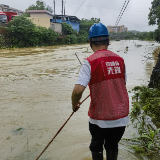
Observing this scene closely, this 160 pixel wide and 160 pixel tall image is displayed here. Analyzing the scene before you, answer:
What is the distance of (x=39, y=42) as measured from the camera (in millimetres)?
30750

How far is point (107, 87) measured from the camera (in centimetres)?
175

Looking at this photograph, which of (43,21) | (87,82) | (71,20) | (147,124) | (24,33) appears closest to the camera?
(87,82)

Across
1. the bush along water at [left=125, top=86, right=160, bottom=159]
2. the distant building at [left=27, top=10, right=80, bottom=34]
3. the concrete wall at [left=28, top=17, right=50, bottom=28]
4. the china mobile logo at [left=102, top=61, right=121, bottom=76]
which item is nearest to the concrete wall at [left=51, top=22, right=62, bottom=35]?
the distant building at [left=27, top=10, right=80, bottom=34]

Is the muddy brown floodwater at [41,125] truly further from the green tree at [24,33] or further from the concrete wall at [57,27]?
the concrete wall at [57,27]

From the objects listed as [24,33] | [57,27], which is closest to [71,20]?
[57,27]

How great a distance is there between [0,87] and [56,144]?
15.4ft

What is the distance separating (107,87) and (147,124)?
221 cm

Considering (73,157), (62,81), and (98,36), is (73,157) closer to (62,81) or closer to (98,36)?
(98,36)

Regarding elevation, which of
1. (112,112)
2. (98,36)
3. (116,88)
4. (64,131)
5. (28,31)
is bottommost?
(64,131)

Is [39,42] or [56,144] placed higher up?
[39,42]

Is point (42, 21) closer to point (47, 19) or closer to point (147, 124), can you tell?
point (47, 19)

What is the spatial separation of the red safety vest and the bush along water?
3.88 ft

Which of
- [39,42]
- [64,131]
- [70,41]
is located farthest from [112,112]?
[70,41]

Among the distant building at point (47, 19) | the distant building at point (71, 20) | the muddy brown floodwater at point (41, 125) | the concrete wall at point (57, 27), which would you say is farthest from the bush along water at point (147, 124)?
the distant building at point (71, 20)
